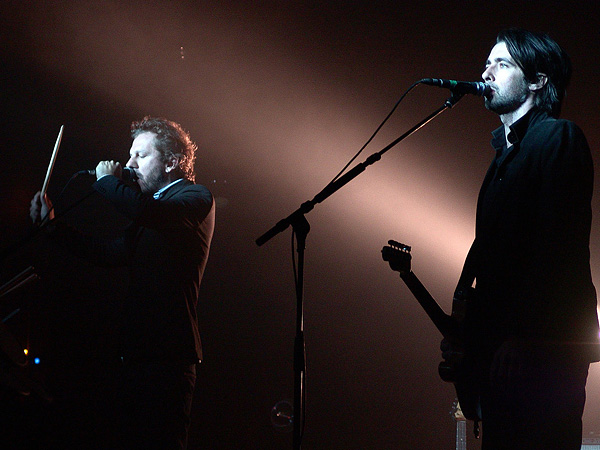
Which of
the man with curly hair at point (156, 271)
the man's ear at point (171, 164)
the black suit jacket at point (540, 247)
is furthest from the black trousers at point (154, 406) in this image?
the black suit jacket at point (540, 247)

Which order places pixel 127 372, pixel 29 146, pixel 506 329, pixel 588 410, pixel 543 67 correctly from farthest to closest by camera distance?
pixel 588 410, pixel 29 146, pixel 127 372, pixel 543 67, pixel 506 329

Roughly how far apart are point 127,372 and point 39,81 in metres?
1.77

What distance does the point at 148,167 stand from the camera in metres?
2.67

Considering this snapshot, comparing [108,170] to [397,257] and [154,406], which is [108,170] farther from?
[397,257]

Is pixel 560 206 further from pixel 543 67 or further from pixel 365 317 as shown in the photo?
pixel 365 317

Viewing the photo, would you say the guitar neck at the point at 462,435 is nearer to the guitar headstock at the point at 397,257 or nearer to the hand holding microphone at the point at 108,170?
the guitar headstock at the point at 397,257

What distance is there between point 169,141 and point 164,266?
0.76 meters

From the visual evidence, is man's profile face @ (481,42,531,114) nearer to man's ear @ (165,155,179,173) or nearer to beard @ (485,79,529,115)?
beard @ (485,79,529,115)

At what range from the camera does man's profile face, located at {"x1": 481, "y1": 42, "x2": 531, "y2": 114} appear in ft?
5.86

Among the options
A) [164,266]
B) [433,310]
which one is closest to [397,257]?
[433,310]

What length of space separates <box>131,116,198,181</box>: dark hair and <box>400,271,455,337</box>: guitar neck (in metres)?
1.35

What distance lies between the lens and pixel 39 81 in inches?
117

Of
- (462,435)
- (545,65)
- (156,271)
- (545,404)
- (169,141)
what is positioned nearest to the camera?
(545,404)

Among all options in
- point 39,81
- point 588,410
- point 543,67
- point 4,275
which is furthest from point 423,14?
point 4,275
